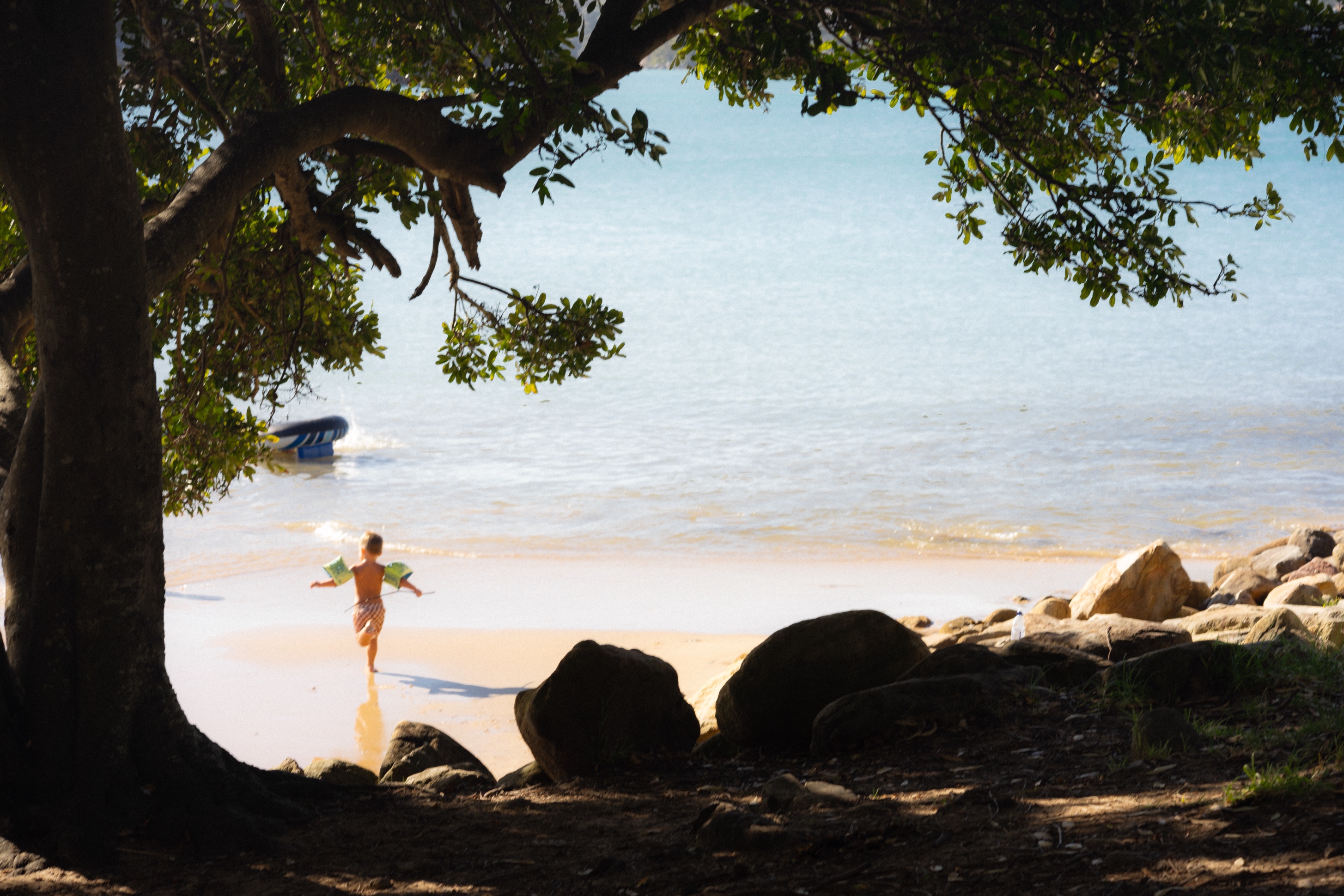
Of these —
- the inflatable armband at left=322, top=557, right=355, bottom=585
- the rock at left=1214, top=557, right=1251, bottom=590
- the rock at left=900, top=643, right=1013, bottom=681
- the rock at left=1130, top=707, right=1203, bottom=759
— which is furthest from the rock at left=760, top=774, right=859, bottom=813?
the rock at left=1214, top=557, right=1251, bottom=590

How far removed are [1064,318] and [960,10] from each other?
4063 centimetres

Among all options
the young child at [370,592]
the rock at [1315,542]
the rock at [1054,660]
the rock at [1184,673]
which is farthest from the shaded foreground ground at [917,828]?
the rock at [1315,542]

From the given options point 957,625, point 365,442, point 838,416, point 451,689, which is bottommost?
point 451,689

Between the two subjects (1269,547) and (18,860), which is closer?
(18,860)

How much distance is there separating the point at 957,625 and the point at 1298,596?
291cm

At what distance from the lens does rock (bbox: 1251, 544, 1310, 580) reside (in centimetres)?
1234

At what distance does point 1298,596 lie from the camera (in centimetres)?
936

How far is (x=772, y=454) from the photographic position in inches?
909

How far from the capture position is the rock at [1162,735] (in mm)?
4340

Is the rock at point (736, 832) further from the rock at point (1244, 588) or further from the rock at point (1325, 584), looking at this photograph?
the rock at point (1244, 588)

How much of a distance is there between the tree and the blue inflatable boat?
14893 millimetres

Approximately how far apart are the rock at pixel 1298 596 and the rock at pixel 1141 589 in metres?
0.82

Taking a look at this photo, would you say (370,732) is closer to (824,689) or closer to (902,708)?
(824,689)

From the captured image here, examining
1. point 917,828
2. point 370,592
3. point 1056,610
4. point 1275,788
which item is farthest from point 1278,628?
point 370,592
